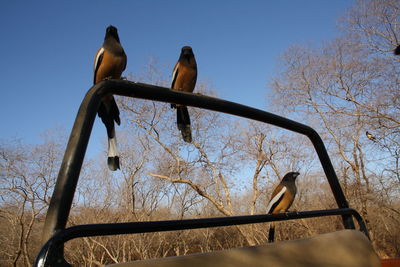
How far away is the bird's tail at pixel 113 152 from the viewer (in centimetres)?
100

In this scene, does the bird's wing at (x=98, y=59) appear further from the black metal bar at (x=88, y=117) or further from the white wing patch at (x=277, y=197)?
the white wing patch at (x=277, y=197)

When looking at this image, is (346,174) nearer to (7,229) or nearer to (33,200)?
(33,200)

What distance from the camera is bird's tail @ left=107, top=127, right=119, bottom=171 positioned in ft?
3.29

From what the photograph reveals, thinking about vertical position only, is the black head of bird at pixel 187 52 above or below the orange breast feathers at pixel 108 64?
above

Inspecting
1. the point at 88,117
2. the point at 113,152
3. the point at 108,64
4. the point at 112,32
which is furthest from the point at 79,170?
the point at 112,32

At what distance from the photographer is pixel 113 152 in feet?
3.38

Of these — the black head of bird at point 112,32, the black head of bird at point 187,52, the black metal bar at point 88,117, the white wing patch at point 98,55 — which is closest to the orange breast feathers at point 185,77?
the black head of bird at point 187,52

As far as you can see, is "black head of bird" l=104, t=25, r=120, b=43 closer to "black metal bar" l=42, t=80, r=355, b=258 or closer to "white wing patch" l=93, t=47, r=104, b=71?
"white wing patch" l=93, t=47, r=104, b=71

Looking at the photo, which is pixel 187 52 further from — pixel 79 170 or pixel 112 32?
pixel 79 170

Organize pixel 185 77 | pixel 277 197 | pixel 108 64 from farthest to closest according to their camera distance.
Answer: pixel 277 197, pixel 185 77, pixel 108 64

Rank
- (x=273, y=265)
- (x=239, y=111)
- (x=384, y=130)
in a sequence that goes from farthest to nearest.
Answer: (x=384, y=130)
(x=239, y=111)
(x=273, y=265)

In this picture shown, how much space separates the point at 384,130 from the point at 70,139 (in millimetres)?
13756

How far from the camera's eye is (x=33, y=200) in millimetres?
13773

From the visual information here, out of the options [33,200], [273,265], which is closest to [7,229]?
[33,200]
